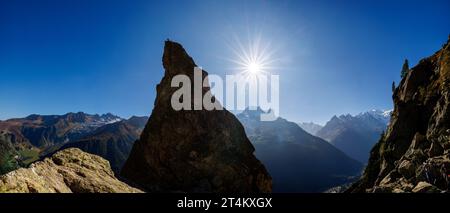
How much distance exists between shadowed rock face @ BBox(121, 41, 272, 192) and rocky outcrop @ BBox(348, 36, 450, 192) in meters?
27.1

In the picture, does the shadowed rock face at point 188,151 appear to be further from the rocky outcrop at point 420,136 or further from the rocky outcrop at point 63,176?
the rocky outcrop at point 63,176

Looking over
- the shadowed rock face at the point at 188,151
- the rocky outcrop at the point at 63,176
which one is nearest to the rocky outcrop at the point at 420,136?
the shadowed rock face at the point at 188,151

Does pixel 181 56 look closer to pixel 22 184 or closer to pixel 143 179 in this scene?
pixel 143 179

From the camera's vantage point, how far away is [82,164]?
33094 millimetres

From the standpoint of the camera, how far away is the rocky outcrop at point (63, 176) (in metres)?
18.2

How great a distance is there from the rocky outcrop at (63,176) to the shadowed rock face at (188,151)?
28.2 meters

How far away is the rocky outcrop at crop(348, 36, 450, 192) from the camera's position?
39.2 meters

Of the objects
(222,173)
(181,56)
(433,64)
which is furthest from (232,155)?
(433,64)

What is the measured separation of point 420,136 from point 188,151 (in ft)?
149

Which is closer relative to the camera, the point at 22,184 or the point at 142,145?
the point at 22,184

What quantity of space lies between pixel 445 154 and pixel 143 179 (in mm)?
56267

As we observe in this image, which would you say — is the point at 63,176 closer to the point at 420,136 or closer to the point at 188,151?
the point at 188,151

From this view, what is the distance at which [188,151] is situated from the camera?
225ft
